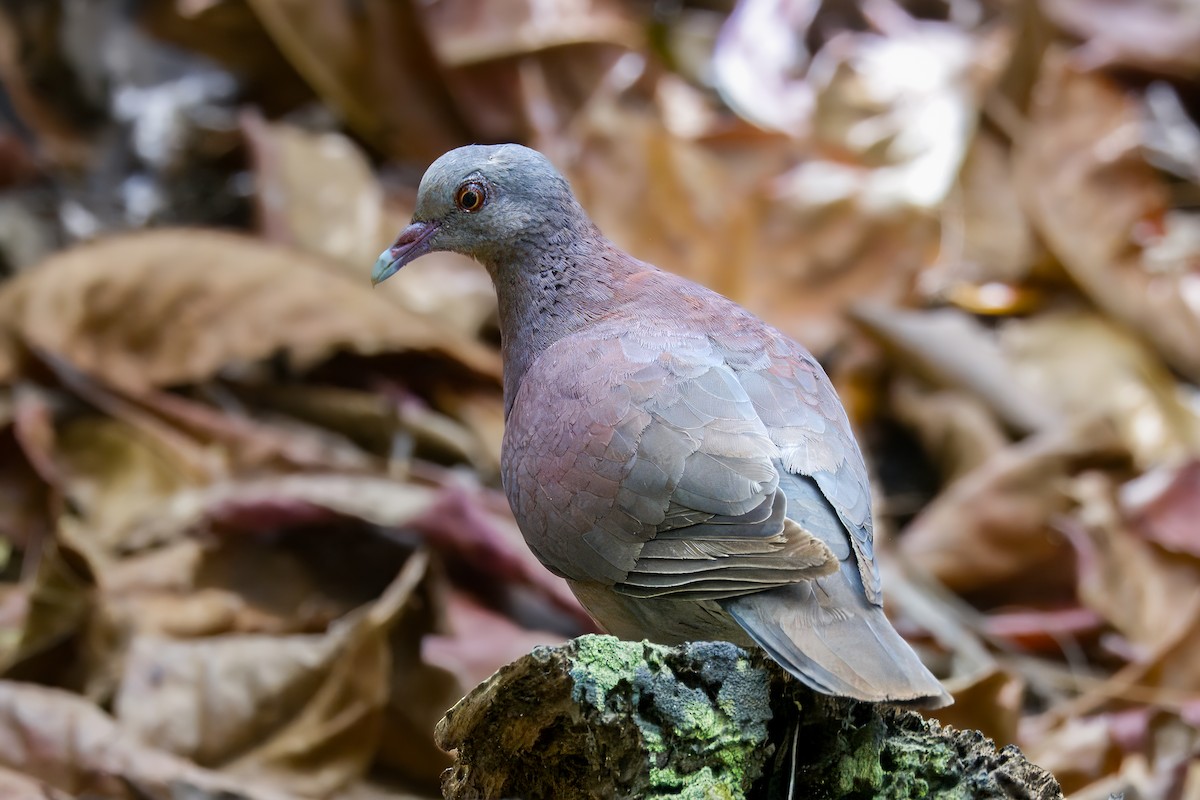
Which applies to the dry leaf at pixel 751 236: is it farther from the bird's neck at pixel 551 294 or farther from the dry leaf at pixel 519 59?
the bird's neck at pixel 551 294

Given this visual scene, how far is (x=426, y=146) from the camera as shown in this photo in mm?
6633

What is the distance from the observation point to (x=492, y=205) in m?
3.41

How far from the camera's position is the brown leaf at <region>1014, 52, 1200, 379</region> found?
581 centimetres

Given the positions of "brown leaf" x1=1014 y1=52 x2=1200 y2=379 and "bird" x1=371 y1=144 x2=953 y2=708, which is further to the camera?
"brown leaf" x1=1014 y1=52 x2=1200 y2=379

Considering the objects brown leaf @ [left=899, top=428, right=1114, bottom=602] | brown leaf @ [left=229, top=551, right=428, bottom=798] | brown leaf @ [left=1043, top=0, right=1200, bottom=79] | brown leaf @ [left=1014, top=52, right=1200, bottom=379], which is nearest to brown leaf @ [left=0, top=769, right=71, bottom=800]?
brown leaf @ [left=229, top=551, right=428, bottom=798]

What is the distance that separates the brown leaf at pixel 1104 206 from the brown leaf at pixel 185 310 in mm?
2641

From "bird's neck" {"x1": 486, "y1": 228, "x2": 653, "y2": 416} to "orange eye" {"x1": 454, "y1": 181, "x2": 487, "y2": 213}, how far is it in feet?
0.52

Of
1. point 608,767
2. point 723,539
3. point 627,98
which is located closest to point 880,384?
point 627,98

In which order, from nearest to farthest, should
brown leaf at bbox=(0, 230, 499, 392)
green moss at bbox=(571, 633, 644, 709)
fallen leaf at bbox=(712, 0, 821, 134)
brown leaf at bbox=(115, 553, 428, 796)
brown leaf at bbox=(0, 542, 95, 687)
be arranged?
green moss at bbox=(571, 633, 644, 709), brown leaf at bbox=(115, 553, 428, 796), brown leaf at bbox=(0, 542, 95, 687), brown leaf at bbox=(0, 230, 499, 392), fallen leaf at bbox=(712, 0, 821, 134)

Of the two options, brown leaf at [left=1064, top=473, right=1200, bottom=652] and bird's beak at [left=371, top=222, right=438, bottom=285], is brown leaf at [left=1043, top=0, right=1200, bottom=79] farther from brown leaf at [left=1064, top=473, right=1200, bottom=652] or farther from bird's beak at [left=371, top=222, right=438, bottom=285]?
bird's beak at [left=371, top=222, right=438, bottom=285]

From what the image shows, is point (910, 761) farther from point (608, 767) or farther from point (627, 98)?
point (627, 98)

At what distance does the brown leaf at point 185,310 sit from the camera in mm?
5051

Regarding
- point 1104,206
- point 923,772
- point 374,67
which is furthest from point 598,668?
point 374,67

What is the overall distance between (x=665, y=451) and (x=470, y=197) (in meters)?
0.94
